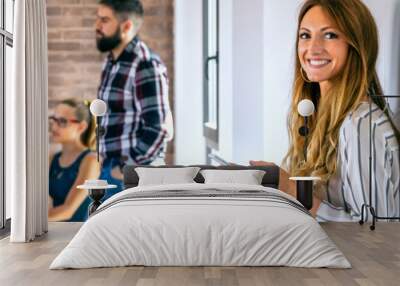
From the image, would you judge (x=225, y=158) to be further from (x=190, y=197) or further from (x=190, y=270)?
(x=190, y=270)

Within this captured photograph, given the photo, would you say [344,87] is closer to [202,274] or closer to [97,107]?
[97,107]

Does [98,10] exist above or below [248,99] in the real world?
above

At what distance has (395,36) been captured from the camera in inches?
265

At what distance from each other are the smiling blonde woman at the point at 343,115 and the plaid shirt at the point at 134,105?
2313 mm

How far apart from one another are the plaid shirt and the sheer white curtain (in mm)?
2666

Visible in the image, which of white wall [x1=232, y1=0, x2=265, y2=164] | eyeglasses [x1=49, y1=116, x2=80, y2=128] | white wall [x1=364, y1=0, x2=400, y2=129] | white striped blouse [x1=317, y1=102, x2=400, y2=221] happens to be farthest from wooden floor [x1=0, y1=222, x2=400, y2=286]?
eyeglasses [x1=49, y1=116, x2=80, y2=128]

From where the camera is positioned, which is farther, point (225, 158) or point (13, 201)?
point (225, 158)

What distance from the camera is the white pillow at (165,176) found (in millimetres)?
6727

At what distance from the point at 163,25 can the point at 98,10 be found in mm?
772

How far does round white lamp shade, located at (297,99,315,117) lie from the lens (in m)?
6.98

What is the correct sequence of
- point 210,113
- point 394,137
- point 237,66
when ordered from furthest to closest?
point 210,113 → point 237,66 → point 394,137

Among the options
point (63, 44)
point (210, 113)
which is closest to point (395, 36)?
point (210, 113)

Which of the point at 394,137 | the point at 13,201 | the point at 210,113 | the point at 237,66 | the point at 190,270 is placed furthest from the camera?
the point at 210,113

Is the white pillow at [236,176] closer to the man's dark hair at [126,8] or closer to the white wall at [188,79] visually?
the white wall at [188,79]
